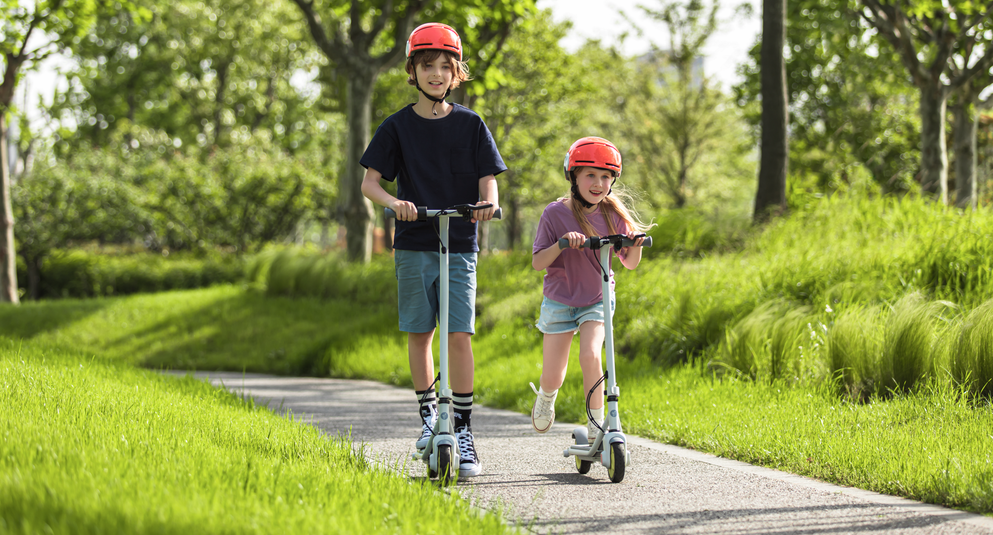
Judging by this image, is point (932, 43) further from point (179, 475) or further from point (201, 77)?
point (201, 77)

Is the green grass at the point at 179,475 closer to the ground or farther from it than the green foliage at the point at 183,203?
closer to the ground

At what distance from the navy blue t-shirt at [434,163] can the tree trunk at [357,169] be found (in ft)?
27.1

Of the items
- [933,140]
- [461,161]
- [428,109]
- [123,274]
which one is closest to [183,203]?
[123,274]

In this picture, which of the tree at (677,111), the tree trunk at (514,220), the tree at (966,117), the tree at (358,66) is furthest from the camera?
the tree trunk at (514,220)

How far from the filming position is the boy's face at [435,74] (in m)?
3.89

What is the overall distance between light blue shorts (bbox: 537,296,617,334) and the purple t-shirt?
4cm

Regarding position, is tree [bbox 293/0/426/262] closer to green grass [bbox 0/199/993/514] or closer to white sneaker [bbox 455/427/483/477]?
green grass [bbox 0/199/993/514]

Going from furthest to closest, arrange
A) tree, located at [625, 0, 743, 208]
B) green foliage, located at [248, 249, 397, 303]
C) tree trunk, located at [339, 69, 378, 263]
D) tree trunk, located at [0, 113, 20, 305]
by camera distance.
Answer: tree, located at [625, 0, 743, 208] < tree trunk, located at [0, 113, 20, 305] < tree trunk, located at [339, 69, 378, 263] < green foliage, located at [248, 249, 397, 303]

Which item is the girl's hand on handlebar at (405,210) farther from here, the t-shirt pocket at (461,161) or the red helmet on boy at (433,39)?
the red helmet on boy at (433,39)

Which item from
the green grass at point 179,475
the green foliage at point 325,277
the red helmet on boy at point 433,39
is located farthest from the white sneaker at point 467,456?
the green foliage at point 325,277

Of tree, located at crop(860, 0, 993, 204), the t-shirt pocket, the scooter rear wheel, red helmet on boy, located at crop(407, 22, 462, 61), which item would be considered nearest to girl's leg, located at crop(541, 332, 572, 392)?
the scooter rear wheel

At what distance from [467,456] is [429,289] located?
828 mm

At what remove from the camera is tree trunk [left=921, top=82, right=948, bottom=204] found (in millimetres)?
12531

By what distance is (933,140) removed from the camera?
41.2 feet
